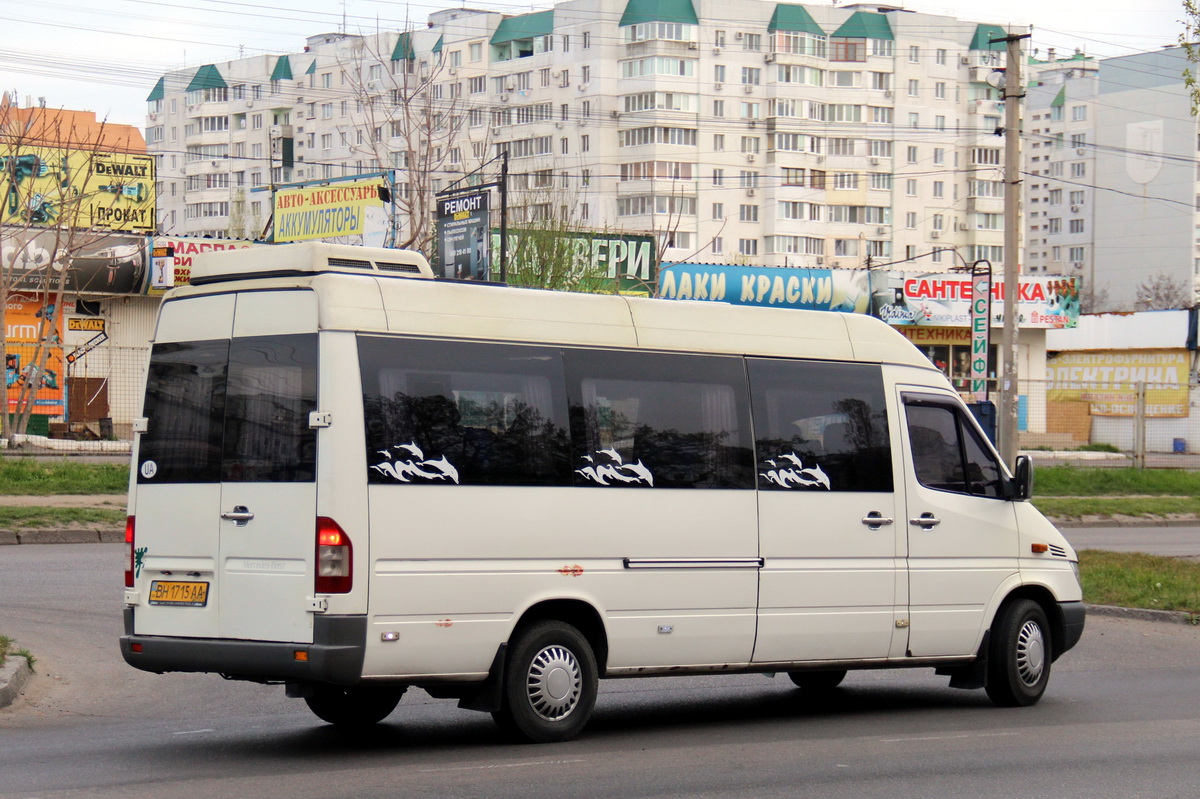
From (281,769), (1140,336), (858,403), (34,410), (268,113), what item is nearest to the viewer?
(281,769)

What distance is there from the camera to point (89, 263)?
37938 mm

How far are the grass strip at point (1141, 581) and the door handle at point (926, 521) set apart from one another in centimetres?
650

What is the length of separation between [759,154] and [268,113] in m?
44.4

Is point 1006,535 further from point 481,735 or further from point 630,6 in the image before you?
point 630,6

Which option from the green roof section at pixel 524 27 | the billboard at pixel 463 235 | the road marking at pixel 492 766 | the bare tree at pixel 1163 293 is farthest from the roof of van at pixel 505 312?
the bare tree at pixel 1163 293

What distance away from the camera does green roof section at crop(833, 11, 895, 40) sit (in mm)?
113750

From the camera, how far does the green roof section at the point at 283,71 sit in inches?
5143

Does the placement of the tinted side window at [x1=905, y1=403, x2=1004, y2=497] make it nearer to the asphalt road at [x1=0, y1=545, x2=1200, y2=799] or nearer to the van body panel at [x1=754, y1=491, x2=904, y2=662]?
the van body panel at [x1=754, y1=491, x2=904, y2=662]

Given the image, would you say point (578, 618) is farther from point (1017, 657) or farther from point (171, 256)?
point (171, 256)

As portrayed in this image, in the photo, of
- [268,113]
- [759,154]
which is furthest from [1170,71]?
[268,113]

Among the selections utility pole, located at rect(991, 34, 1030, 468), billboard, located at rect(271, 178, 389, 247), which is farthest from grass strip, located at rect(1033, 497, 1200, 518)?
billboard, located at rect(271, 178, 389, 247)

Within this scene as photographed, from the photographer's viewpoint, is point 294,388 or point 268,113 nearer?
point 294,388

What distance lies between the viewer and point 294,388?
8.03 m

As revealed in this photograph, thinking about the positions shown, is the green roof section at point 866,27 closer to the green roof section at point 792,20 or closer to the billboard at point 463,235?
the green roof section at point 792,20
